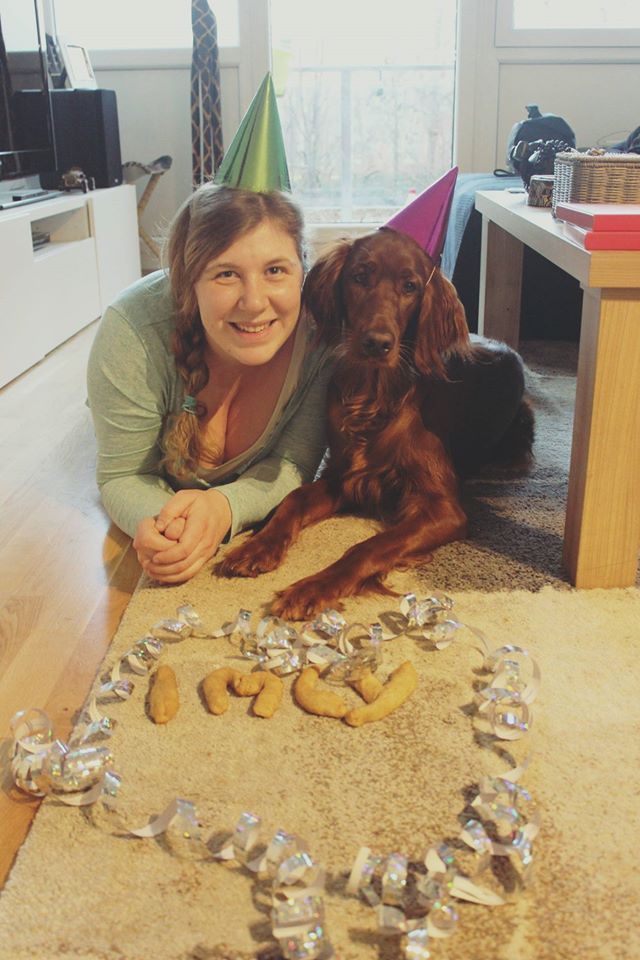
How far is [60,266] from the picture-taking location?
3.25 metres

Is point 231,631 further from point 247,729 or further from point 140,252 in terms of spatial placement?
point 140,252

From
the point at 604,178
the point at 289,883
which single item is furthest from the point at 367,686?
the point at 604,178

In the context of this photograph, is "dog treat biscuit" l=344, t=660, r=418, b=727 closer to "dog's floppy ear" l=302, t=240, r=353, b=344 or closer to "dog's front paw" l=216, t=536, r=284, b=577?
"dog's front paw" l=216, t=536, r=284, b=577

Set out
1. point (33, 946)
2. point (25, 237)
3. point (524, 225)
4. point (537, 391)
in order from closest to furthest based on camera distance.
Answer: point (33, 946), point (524, 225), point (537, 391), point (25, 237)

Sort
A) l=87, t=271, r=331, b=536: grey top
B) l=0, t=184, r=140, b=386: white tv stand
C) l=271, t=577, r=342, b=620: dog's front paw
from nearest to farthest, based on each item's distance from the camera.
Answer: l=271, t=577, r=342, b=620: dog's front paw, l=87, t=271, r=331, b=536: grey top, l=0, t=184, r=140, b=386: white tv stand

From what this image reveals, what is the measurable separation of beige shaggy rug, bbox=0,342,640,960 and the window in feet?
12.1

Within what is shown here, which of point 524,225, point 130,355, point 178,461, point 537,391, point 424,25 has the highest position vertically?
point 424,25

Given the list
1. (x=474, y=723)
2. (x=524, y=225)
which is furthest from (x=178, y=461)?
(x=524, y=225)

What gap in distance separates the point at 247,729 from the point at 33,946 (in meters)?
0.36

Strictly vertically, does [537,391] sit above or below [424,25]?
below

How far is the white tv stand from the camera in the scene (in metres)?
2.78

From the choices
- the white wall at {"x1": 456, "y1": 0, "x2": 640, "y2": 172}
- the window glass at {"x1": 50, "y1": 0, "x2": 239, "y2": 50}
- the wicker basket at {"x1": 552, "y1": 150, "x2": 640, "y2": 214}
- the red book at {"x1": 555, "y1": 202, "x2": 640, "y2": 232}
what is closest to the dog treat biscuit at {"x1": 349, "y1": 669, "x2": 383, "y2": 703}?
the red book at {"x1": 555, "y1": 202, "x2": 640, "y2": 232}

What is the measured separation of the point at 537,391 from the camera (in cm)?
254

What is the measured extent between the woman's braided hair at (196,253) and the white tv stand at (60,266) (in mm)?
1297
